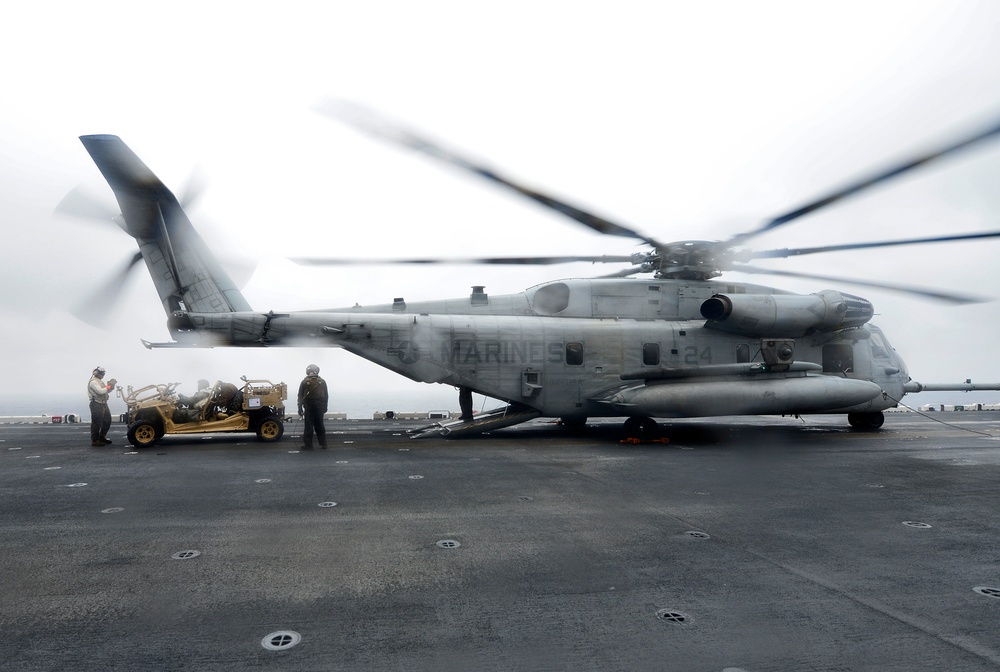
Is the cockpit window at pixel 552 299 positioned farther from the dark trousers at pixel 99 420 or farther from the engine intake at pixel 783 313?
the dark trousers at pixel 99 420

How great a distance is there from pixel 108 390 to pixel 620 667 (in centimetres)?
1477

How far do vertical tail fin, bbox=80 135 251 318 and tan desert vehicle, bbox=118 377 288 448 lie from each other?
6.58ft

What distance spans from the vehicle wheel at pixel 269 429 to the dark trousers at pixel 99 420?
3.38 m

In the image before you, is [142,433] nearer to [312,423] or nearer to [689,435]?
[312,423]

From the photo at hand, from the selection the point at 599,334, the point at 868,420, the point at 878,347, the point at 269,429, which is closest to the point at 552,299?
the point at 599,334

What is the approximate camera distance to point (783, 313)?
1574 cm

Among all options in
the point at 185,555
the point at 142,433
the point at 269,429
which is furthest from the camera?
the point at 269,429

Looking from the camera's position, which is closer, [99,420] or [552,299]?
[99,420]

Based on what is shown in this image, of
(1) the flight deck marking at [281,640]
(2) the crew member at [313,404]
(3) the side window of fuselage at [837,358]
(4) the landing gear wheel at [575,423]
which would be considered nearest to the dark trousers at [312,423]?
(2) the crew member at [313,404]

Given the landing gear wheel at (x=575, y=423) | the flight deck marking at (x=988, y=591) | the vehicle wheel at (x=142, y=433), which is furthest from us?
the landing gear wheel at (x=575, y=423)

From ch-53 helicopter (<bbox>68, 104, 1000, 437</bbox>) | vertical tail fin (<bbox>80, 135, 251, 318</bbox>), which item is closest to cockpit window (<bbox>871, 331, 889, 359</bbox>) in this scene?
ch-53 helicopter (<bbox>68, 104, 1000, 437</bbox>)

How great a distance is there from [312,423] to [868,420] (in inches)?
650

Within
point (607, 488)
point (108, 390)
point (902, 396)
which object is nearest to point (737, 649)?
point (607, 488)

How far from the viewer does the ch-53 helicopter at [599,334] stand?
13.9 metres
